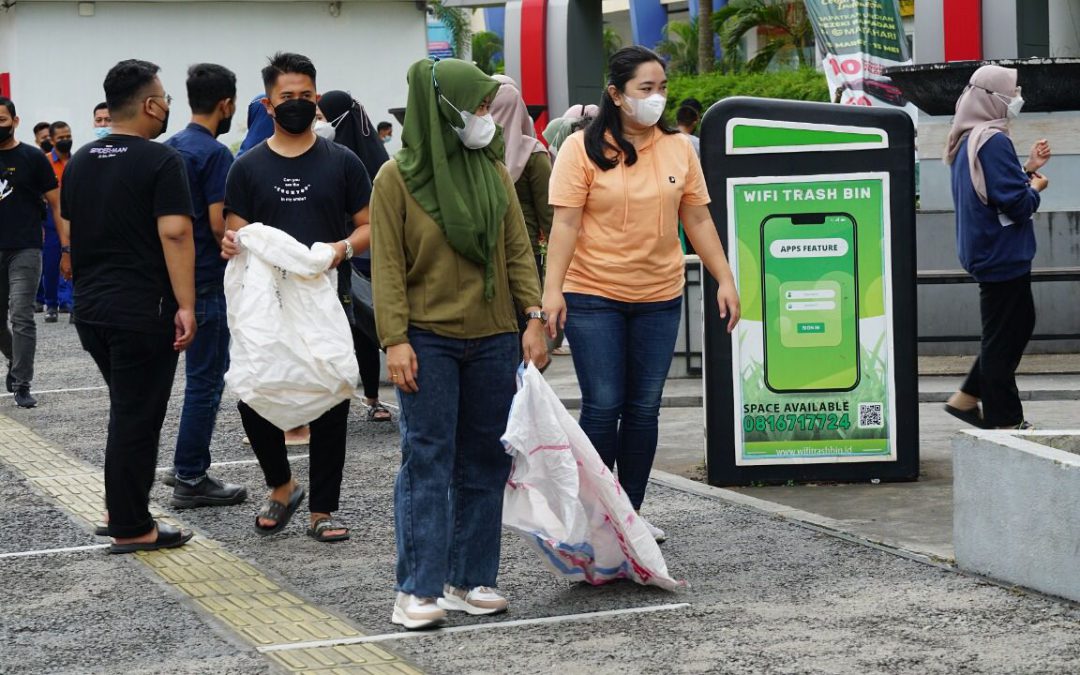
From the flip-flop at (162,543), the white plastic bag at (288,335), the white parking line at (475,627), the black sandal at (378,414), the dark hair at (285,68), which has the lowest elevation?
the white parking line at (475,627)

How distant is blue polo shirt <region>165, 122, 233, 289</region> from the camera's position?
755cm

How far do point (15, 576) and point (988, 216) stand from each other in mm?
4889

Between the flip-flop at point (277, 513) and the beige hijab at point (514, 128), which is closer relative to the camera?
the flip-flop at point (277, 513)

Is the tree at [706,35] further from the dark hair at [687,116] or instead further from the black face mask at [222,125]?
the black face mask at [222,125]

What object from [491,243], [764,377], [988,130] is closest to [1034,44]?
[988,130]

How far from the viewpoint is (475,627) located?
5285mm

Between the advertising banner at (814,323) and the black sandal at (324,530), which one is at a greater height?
the advertising banner at (814,323)

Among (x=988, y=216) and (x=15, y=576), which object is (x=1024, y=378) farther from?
(x=15, y=576)

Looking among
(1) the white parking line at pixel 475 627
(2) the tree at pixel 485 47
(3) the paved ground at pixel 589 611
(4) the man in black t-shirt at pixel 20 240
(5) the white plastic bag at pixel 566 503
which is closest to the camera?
(3) the paved ground at pixel 589 611

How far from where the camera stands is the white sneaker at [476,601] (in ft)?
17.7

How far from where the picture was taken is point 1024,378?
1118 centimetres

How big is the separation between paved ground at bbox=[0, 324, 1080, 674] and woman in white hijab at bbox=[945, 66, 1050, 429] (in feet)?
6.66

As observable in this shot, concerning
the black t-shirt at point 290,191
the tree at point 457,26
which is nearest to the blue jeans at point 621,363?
the black t-shirt at point 290,191

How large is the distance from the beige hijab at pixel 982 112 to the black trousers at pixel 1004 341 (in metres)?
0.47
